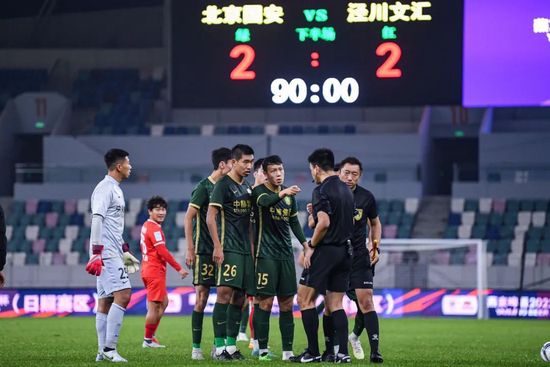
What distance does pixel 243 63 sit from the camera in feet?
54.5

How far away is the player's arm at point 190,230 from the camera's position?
11812 mm

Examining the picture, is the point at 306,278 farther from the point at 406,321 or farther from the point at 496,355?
the point at 406,321

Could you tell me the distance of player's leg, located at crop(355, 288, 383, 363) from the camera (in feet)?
37.3

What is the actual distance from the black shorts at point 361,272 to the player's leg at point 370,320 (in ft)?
0.22

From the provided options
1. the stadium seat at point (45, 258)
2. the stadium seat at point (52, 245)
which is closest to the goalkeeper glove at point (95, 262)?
the stadium seat at point (45, 258)

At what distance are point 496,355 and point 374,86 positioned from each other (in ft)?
15.8

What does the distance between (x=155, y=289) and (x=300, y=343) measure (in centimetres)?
202

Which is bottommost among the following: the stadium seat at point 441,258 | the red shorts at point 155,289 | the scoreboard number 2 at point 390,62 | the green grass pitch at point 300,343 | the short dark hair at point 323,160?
the green grass pitch at point 300,343

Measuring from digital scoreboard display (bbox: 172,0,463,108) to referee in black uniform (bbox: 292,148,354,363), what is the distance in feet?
17.5

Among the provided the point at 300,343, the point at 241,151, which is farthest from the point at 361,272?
the point at 300,343

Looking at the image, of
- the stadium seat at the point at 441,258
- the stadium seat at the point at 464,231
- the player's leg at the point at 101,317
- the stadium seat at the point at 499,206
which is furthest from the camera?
the stadium seat at the point at 499,206

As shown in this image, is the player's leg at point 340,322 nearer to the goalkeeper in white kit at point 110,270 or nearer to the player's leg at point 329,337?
the player's leg at point 329,337

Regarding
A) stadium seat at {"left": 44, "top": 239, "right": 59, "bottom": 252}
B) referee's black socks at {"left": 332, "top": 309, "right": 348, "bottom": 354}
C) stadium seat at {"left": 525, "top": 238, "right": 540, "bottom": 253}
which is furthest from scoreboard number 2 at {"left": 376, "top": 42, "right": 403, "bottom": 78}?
stadium seat at {"left": 44, "top": 239, "right": 59, "bottom": 252}

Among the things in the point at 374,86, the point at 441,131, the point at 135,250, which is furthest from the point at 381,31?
the point at 441,131
